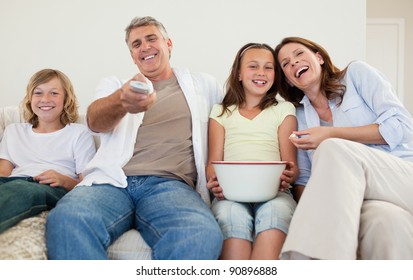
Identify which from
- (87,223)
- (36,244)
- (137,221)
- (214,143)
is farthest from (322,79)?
(36,244)

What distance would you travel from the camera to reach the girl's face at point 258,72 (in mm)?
1498

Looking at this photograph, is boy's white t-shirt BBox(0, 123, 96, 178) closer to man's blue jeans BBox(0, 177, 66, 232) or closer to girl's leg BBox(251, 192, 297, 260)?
man's blue jeans BBox(0, 177, 66, 232)

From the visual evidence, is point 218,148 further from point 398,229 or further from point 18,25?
point 18,25

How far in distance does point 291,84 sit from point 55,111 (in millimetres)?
881

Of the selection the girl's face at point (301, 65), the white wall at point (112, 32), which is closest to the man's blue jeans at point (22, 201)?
the girl's face at point (301, 65)

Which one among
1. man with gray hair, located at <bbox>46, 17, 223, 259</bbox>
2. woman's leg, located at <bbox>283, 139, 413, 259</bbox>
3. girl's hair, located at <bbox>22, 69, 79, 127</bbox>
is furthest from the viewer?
girl's hair, located at <bbox>22, 69, 79, 127</bbox>

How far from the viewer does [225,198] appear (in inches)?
48.7

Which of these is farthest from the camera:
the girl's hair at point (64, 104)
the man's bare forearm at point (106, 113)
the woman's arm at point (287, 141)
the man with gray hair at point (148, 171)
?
the girl's hair at point (64, 104)

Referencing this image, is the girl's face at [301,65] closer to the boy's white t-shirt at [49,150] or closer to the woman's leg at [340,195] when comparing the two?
the woman's leg at [340,195]

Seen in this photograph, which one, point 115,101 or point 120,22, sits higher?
point 120,22

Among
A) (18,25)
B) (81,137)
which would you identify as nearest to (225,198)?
(81,137)

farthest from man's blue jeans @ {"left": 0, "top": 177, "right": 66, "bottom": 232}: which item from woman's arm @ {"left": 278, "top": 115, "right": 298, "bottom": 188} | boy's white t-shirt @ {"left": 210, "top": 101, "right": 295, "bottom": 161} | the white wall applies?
the white wall

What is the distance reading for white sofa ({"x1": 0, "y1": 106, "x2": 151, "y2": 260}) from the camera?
37.1 inches

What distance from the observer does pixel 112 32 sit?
247 centimetres
